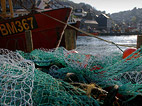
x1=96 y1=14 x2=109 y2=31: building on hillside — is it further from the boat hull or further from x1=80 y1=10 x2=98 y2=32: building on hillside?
the boat hull

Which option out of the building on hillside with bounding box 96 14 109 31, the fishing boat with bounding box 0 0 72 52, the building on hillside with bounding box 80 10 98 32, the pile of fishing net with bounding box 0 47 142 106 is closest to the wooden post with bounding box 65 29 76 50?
the fishing boat with bounding box 0 0 72 52

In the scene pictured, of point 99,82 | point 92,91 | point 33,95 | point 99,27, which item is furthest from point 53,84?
point 99,27

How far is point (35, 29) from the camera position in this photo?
25.2ft

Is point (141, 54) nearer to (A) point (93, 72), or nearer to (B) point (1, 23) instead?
(A) point (93, 72)

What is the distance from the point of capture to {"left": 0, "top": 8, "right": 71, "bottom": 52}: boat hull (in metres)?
7.36

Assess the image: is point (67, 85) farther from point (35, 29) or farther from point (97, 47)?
point (97, 47)

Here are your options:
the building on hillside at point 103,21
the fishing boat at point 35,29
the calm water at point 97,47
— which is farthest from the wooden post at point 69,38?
the building on hillside at point 103,21

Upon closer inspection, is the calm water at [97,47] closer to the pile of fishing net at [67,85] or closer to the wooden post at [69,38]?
the wooden post at [69,38]

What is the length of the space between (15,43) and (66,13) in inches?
117

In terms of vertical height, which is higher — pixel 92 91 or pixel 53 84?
pixel 53 84

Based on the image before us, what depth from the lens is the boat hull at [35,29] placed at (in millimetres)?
7355

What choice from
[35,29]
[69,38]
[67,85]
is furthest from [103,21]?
[67,85]

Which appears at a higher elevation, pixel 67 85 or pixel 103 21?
pixel 103 21

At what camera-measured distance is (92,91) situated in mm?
1875
